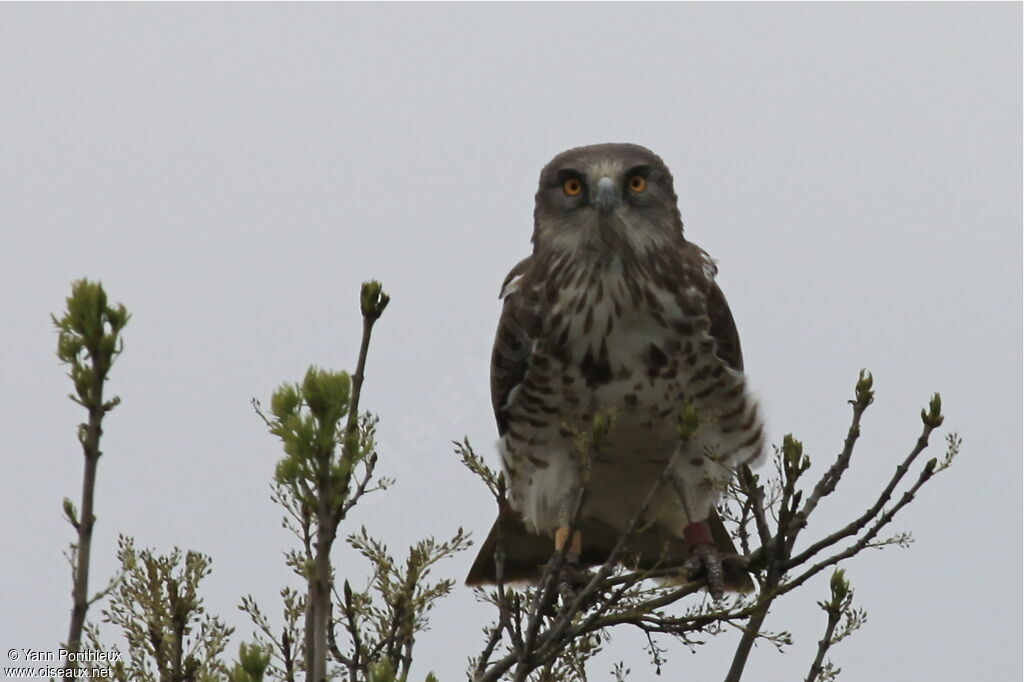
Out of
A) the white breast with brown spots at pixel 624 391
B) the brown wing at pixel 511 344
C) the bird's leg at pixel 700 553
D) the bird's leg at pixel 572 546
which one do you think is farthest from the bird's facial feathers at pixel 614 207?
the bird's leg at pixel 572 546

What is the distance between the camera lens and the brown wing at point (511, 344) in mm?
5355

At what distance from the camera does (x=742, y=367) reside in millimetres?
5461

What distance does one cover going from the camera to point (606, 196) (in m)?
5.13

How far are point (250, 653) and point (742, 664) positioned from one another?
1734 millimetres

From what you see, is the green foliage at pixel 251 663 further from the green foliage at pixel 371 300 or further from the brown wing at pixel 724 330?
the brown wing at pixel 724 330

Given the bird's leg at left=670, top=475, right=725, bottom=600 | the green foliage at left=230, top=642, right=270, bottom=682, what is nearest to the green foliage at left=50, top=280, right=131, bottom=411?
the green foliage at left=230, top=642, right=270, bottom=682

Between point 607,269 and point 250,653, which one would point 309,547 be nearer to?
point 250,653

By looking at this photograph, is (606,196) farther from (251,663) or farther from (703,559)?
(251,663)

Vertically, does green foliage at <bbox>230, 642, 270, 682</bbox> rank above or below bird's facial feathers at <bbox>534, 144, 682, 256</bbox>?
below

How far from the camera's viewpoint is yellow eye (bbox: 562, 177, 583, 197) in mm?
5379

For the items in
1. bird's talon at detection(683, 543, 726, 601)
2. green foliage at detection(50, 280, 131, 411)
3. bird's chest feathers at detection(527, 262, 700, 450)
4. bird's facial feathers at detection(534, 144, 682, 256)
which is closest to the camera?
green foliage at detection(50, 280, 131, 411)

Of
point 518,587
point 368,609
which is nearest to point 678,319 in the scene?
point 518,587

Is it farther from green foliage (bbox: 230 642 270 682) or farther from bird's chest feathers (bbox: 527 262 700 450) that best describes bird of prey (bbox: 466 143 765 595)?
green foliage (bbox: 230 642 270 682)

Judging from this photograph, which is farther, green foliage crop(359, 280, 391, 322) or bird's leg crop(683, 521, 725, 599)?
bird's leg crop(683, 521, 725, 599)
